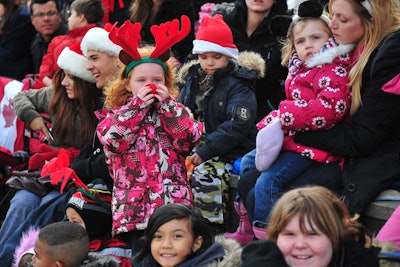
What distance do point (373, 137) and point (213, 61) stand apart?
1.92 m

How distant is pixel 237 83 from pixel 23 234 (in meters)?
1.94

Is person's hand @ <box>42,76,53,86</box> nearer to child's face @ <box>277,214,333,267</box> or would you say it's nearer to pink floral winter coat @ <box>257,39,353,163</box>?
pink floral winter coat @ <box>257,39,353,163</box>

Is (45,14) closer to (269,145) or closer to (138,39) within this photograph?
(138,39)

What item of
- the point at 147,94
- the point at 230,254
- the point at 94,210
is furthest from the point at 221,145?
the point at 230,254

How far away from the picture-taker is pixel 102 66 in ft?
23.6

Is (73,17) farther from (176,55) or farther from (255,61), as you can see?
(255,61)

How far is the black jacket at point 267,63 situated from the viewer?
7.54 m

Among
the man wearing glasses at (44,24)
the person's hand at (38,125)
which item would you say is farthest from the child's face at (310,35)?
the man wearing glasses at (44,24)

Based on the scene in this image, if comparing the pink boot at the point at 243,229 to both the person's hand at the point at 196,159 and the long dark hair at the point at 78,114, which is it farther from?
the long dark hair at the point at 78,114

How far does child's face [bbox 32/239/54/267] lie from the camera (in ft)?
18.1

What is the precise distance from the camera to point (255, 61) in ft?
22.4

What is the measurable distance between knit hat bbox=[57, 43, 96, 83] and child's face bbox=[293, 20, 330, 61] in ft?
7.17

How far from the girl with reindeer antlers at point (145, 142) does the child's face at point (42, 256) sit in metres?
0.54

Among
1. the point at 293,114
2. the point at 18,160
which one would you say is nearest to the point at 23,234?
the point at 18,160
